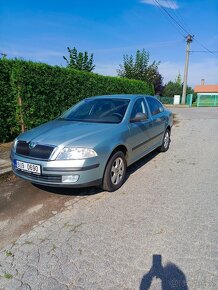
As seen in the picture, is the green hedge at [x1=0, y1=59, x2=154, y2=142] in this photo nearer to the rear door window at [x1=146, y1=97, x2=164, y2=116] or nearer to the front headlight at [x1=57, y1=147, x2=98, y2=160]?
the rear door window at [x1=146, y1=97, x2=164, y2=116]

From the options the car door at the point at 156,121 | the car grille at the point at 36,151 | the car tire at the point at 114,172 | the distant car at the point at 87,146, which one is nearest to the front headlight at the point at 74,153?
the distant car at the point at 87,146

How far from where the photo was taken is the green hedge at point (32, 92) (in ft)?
22.2

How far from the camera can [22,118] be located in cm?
717

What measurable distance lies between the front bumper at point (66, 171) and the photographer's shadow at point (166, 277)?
4.90 feet

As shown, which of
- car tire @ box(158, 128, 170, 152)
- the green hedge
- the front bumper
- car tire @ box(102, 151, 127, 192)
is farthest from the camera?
the green hedge

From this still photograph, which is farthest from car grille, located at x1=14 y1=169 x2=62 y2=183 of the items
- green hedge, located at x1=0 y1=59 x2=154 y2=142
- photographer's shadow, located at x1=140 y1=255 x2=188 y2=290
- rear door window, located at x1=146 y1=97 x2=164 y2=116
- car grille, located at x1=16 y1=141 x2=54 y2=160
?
green hedge, located at x1=0 y1=59 x2=154 y2=142

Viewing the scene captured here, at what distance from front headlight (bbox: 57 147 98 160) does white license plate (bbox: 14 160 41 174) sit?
37 cm

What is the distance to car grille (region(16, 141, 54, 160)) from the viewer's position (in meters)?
3.41

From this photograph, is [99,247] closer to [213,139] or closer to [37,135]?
[37,135]

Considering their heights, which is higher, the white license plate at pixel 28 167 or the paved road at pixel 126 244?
the white license plate at pixel 28 167

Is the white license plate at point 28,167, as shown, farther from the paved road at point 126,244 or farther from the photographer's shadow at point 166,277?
the photographer's shadow at point 166,277

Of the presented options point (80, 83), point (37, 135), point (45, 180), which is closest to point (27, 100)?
point (80, 83)

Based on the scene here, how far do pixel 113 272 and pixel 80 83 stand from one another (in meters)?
8.44

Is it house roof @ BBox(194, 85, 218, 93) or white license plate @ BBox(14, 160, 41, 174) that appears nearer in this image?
white license plate @ BBox(14, 160, 41, 174)
